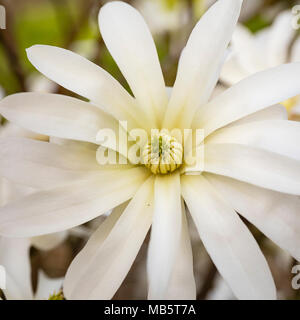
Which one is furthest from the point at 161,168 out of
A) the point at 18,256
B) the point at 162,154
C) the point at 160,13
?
the point at 160,13

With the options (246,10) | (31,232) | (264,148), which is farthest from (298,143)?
(246,10)

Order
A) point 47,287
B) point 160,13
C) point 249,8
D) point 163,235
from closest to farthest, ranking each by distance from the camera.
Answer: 1. point 163,235
2. point 47,287
3. point 249,8
4. point 160,13

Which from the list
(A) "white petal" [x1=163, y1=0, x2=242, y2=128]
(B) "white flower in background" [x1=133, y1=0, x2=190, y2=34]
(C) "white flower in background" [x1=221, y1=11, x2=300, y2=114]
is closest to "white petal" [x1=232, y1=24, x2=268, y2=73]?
(C) "white flower in background" [x1=221, y1=11, x2=300, y2=114]

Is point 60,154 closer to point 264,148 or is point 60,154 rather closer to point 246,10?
point 264,148

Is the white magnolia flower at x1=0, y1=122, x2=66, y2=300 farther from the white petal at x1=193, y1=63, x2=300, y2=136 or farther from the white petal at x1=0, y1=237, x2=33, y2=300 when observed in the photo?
the white petal at x1=193, y1=63, x2=300, y2=136

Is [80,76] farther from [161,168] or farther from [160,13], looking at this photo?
[160,13]
